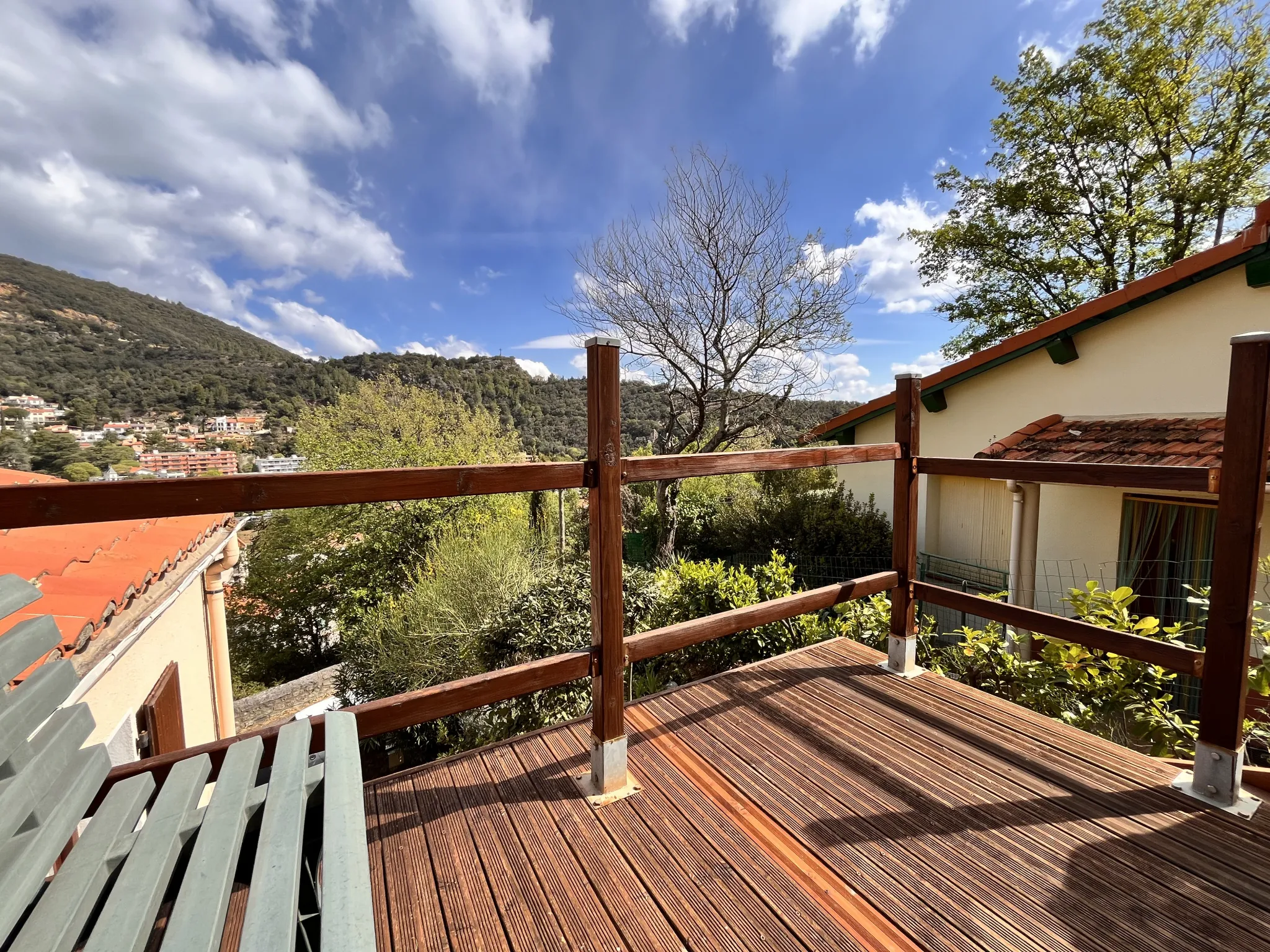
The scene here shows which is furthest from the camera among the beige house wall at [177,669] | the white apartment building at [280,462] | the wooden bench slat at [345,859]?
the white apartment building at [280,462]

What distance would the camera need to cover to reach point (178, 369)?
73.4 ft

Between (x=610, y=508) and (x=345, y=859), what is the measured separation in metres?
1.03

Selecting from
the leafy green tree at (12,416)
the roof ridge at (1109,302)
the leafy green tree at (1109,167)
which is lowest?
the leafy green tree at (12,416)

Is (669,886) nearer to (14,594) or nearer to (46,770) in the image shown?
(46,770)

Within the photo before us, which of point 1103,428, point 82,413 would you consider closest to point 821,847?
point 1103,428

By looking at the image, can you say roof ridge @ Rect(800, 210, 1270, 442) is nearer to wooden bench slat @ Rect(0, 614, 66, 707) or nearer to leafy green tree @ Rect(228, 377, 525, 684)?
wooden bench slat @ Rect(0, 614, 66, 707)

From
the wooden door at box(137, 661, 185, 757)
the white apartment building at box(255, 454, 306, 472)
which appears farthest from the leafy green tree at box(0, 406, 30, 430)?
the wooden door at box(137, 661, 185, 757)

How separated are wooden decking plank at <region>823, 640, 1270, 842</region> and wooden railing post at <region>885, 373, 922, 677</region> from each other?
153mm

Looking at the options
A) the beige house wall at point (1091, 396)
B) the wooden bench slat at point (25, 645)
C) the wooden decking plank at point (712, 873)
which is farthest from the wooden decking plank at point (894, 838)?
the beige house wall at point (1091, 396)

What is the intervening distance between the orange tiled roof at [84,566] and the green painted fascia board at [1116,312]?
7125 mm

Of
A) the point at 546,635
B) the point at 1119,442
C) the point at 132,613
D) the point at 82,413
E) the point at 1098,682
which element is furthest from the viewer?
the point at 82,413

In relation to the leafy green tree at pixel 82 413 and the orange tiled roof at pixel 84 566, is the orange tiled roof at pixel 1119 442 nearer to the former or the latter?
the orange tiled roof at pixel 84 566

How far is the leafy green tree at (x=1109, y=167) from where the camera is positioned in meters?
10.0

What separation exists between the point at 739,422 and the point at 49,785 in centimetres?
950
